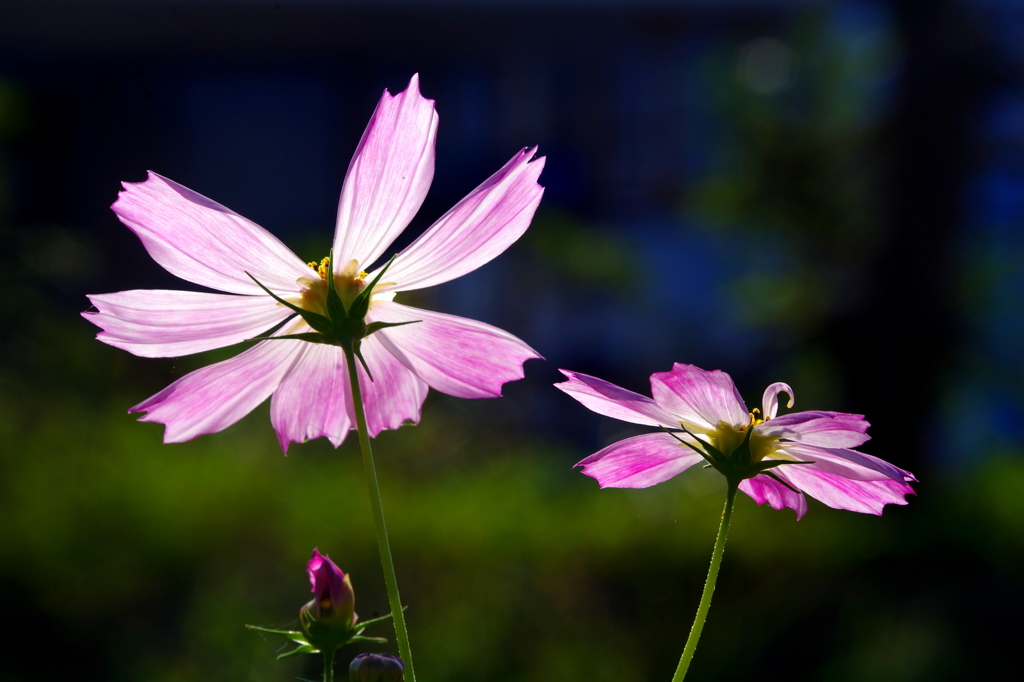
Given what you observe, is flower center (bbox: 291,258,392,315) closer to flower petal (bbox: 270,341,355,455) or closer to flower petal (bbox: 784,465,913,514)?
flower petal (bbox: 270,341,355,455)

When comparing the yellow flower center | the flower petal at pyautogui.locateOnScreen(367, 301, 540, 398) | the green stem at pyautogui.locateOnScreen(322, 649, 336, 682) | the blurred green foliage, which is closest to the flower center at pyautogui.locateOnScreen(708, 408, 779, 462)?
the yellow flower center

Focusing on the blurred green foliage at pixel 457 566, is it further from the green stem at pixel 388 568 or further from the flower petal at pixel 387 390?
the green stem at pixel 388 568

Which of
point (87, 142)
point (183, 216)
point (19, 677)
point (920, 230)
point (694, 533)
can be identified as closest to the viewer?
point (183, 216)

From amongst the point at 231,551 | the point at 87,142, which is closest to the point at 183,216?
the point at 231,551

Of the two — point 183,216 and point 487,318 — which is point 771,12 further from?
point 183,216

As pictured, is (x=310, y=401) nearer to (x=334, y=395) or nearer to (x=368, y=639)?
(x=334, y=395)

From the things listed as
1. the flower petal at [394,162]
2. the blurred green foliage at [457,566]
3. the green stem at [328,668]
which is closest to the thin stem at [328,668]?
the green stem at [328,668]

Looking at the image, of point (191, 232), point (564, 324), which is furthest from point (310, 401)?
point (564, 324)
